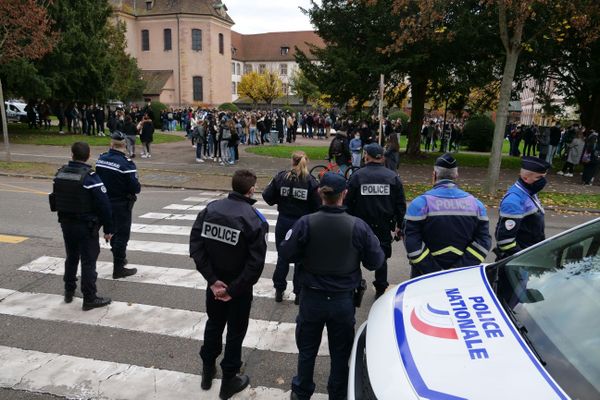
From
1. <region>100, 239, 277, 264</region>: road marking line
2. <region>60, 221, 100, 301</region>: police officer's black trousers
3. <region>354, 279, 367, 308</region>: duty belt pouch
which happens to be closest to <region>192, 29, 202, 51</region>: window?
<region>100, 239, 277, 264</region>: road marking line

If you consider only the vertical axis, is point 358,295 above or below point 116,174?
below

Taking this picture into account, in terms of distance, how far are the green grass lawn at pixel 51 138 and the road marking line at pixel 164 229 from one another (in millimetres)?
15718

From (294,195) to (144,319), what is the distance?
2.27 metres

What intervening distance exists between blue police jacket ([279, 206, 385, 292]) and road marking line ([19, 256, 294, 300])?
2.68m

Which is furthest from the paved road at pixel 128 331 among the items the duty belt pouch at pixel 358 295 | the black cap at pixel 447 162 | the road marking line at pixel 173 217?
the black cap at pixel 447 162

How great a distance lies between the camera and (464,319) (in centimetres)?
275

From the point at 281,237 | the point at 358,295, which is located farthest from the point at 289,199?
the point at 358,295

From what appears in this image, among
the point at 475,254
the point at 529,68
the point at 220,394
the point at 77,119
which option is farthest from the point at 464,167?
the point at 77,119

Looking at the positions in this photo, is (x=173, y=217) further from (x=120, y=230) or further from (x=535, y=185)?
(x=535, y=185)

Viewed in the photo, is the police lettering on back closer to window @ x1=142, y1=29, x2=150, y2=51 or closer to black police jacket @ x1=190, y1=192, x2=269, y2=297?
black police jacket @ x1=190, y1=192, x2=269, y2=297

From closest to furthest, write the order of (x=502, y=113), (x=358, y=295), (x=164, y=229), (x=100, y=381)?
(x=100, y=381) < (x=358, y=295) < (x=164, y=229) < (x=502, y=113)

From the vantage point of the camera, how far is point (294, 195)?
19.1 feet

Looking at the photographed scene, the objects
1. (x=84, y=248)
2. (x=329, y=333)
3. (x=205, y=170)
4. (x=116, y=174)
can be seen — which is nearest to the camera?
(x=329, y=333)

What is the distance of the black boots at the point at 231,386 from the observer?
13.4 ft
